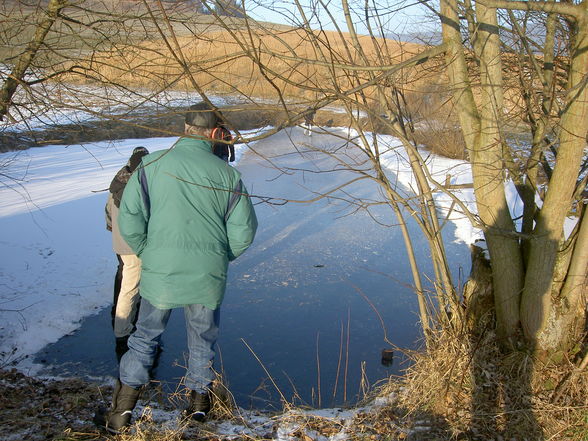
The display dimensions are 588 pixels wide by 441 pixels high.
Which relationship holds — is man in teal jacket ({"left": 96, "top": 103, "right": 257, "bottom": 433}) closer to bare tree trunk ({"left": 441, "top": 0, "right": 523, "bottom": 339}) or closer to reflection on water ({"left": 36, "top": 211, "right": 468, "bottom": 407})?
reflection on water ({"left": 36, "top": 211, "right": 468, "bottom": 407})

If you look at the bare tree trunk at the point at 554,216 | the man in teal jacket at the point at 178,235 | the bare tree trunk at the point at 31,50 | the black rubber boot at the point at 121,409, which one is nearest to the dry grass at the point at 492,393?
the bare tree trunk at the point at 554,216

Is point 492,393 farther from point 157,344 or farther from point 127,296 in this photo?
point 127,296

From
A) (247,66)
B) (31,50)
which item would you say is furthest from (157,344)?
(247,66)

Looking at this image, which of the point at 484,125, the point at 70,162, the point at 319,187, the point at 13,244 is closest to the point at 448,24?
the point at 484,125

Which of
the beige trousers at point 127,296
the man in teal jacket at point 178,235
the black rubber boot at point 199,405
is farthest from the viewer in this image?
the beige trousers at point 127,296

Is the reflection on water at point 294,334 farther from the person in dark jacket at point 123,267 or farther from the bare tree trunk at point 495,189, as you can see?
the bare tree trunk at point 495,189

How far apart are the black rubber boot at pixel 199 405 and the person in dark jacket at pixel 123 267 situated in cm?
130

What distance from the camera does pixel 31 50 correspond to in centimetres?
430

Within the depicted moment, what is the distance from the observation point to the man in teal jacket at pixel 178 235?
3.05 m

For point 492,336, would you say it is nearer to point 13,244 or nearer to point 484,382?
point 484,382

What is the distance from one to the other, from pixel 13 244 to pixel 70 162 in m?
6.40

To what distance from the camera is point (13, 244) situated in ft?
23.5

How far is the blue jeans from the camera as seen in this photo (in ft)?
10.0

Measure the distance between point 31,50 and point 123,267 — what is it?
184cm
